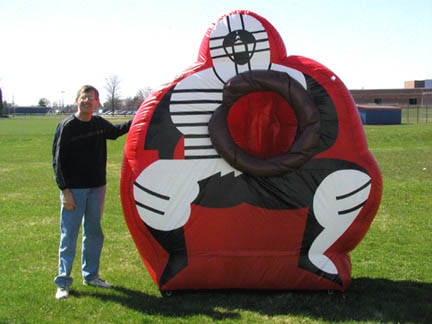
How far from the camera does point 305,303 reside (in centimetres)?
387


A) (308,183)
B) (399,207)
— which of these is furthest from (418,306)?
(399,207)

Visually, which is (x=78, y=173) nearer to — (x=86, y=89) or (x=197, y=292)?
(x=86, y=89)

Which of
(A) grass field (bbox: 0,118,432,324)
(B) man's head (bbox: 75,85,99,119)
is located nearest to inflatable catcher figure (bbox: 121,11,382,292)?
(A) grass field (bbox: 0,118,432,324)

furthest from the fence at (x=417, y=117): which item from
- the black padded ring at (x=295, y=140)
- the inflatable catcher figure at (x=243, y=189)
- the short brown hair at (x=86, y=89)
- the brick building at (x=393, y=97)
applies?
the short brown hair at (x=86, y=89)

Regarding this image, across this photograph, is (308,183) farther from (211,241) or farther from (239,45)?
(239,45)

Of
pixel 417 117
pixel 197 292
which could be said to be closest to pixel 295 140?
pixel 197 292

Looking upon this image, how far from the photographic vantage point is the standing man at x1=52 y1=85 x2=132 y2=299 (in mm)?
3982

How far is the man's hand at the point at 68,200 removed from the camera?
3.95 meters

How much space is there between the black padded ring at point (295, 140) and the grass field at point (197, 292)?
1.16 meters

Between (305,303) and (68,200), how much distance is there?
2222 millimetres

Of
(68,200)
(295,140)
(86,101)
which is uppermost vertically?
(86,101)

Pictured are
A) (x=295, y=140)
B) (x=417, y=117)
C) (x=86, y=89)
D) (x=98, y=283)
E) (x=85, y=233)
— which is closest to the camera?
(x=295, y=140)

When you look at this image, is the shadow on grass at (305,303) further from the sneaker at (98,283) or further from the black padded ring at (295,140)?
the black padded ring at (295,140)

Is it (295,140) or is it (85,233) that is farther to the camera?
(85,233)
